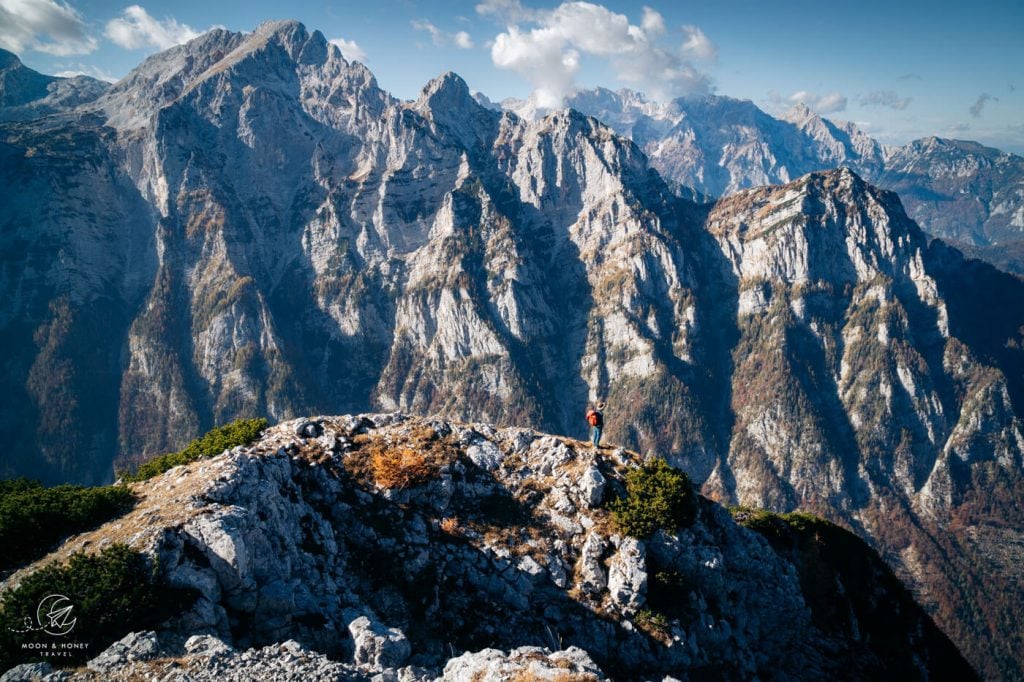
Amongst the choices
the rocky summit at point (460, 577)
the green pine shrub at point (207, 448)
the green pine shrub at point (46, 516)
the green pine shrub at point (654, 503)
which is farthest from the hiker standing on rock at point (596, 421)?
the green pine shrub at point (46, 516)

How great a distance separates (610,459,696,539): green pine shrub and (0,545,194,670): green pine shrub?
27049 millimetres

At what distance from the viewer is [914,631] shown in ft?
151

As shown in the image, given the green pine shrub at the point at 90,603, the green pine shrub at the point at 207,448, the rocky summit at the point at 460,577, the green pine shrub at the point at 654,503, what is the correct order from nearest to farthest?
1. the green pine shrub at the point at 90,603
2. the rocky summit at the point at 460,577
3. the green pine shrub at the point at 654,503
4. the green pine shrub at the point at 207,448

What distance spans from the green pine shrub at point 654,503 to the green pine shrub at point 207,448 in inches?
1160

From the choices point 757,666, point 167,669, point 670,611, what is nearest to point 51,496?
point 167,669

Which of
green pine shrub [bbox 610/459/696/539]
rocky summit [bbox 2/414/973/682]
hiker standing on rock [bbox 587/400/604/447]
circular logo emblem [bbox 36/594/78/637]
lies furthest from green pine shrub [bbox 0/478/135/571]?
hiker standing on rock [bbox 587/400/604/447]

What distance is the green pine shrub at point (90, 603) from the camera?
2100cm

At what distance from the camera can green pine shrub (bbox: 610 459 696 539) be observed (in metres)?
37.9

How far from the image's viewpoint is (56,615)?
21.8 m

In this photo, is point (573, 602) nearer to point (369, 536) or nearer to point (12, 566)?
point (369, 536)

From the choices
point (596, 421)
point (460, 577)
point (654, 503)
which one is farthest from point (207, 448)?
point (654, 503)

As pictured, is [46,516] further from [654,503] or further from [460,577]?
[654,503]

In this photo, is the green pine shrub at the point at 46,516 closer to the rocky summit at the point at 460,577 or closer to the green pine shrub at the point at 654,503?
the rocky summit at the point at 460,577

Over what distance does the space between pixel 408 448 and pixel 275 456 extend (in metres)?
10.3
